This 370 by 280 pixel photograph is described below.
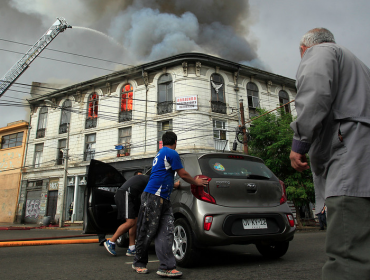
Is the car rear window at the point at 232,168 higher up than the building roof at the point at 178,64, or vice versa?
the building roof at the point at 178,64

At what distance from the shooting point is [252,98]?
75.3 feet

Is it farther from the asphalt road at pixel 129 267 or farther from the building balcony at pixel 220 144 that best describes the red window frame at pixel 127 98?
the asphalt road at pixel 129 267

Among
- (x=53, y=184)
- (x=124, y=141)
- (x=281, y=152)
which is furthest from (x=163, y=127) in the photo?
(x=53, y=184)

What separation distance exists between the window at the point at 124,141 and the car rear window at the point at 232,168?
17861mm

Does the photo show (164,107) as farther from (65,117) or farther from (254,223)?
(254,223)

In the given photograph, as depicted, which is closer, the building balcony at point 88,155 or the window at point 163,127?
the window at point 163,127

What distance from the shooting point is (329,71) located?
174 cm

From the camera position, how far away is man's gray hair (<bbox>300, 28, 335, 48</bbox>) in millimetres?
2021

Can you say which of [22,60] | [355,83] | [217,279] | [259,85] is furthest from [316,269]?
[22,60]

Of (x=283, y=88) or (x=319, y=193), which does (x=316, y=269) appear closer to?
(x=319, y=193)

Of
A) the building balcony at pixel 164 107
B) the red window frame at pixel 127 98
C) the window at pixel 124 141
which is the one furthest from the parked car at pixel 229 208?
the red window frame at pixel 127 98

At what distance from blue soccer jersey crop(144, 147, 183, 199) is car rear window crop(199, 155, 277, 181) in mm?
627

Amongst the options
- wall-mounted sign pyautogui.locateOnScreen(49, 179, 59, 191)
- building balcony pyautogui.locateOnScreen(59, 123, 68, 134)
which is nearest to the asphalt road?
wall-mounted sign pyautogui.locateOnScreen(49, 179, 59, 191)

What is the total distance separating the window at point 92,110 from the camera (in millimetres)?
24109
